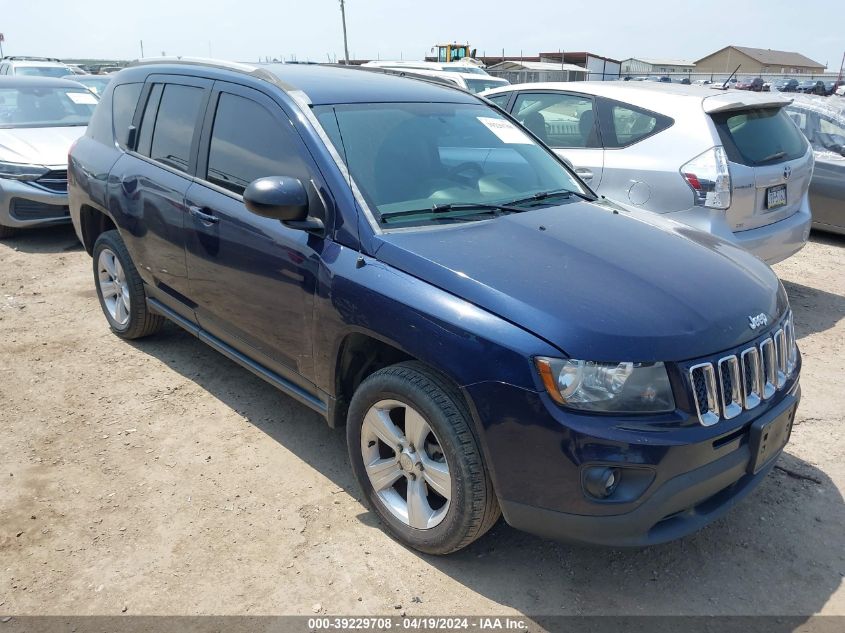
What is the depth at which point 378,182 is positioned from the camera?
309 cm

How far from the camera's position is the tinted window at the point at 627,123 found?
527cm

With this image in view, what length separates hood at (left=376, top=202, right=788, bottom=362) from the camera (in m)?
2.35

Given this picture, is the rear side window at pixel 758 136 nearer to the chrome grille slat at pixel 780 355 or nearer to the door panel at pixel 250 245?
the chrome grille slat at pixel 780 355

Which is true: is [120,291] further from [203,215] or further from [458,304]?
[458,304]

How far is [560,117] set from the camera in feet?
19.8

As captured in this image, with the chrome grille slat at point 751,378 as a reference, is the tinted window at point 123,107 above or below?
above

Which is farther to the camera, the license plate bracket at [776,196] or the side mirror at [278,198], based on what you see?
the license plate bracket at [776,196]

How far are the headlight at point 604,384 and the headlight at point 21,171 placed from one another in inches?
266

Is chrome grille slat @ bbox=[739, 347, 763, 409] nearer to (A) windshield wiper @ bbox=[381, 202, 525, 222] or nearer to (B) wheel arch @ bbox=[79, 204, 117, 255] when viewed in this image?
(A) windshield wiper @ bbox=[381, 202, 525, 222]

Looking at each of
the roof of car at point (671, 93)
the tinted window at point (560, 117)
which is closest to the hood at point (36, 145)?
the tinted window at point (560, 117)

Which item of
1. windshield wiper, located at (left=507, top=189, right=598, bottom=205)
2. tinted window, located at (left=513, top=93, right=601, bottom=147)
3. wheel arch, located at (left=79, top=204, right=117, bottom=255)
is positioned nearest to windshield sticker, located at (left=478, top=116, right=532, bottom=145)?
windshield wiper, located at (left=507, top=189, right=598, bottom=205)

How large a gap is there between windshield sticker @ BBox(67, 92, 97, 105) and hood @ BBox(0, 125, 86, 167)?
3.05 feet

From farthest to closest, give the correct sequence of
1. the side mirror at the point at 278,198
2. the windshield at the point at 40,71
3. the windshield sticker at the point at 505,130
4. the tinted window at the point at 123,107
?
the windshield at the point at 40,71
the tinted window at the point at 123,107
the windshield sticker at the point at 505,130
the side mirror at the point at 278,198

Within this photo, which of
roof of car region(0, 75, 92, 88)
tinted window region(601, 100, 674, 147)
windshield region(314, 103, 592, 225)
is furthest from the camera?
roof of car region(0, 75, 92, 88)
